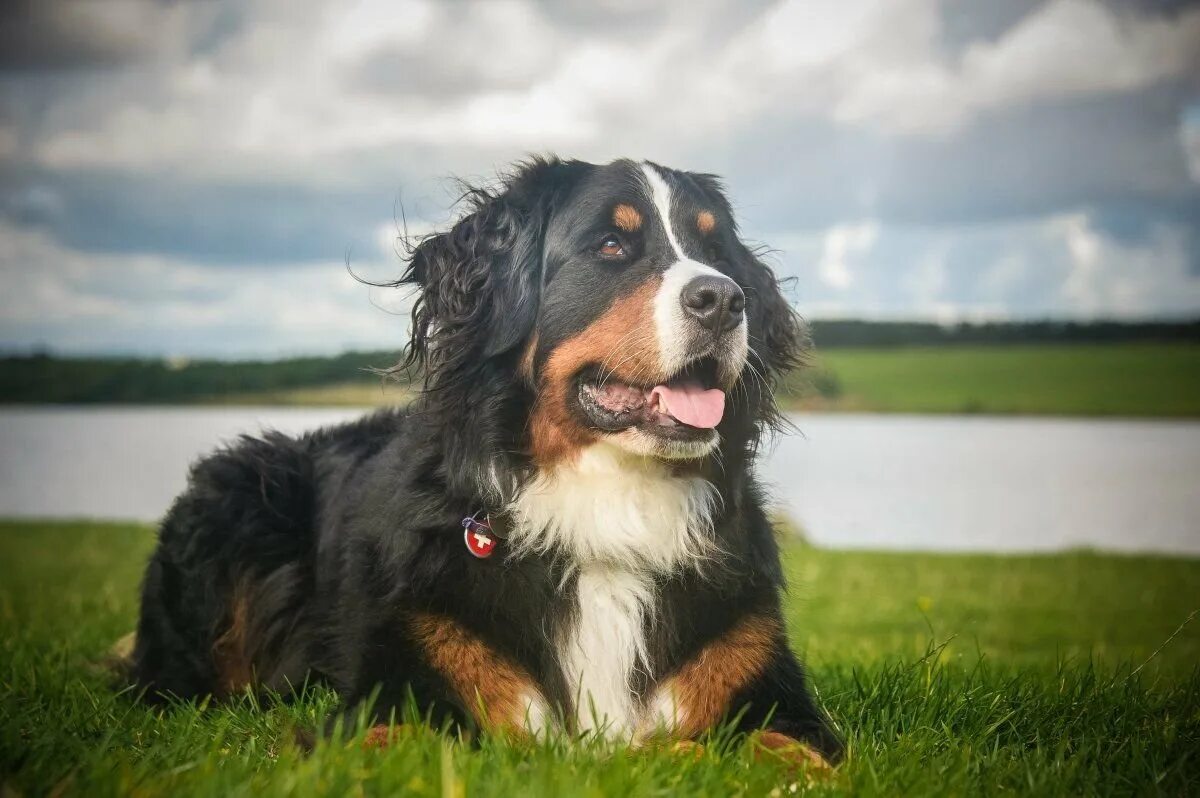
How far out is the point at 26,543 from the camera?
14664 millimetres

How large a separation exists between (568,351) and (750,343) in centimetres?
77

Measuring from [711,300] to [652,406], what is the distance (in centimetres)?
39

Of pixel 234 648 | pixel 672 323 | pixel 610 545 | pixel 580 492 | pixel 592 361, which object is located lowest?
pixel 234 648

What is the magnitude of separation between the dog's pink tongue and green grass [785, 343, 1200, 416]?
25151mm

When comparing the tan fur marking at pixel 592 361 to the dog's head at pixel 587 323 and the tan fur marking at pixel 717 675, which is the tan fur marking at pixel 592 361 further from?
the tan fur marking at pixel 717 675

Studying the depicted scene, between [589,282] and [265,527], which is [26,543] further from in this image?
[589,282]

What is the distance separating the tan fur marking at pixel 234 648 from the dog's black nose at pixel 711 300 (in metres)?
2.44

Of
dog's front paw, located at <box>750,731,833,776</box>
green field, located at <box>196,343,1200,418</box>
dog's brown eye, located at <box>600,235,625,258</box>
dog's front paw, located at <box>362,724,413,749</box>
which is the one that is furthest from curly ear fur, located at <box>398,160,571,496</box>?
green field, located at <box>196,343,1200,418</box>

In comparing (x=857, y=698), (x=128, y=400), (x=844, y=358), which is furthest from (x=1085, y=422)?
(x=857, y=698)

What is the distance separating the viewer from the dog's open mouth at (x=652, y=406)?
3.39 meters

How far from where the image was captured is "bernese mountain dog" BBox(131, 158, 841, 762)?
3291 mm

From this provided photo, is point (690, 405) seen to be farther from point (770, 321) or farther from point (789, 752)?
point (789, 752)

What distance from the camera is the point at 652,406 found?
3410 millimetres

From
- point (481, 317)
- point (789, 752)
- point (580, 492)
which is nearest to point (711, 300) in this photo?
point (580, 492)
